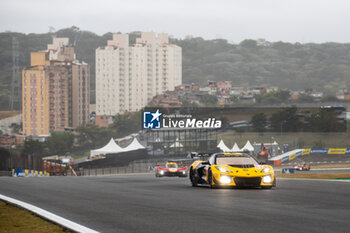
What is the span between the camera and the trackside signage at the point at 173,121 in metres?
91.1

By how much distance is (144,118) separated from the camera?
91.0m

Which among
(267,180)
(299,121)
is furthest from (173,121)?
(267,180)

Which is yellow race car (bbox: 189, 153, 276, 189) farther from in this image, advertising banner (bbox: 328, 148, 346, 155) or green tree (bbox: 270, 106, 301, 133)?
green tree (bbox: 270, 106, 301, 133)

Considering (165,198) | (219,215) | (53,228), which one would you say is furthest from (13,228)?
(165,198)

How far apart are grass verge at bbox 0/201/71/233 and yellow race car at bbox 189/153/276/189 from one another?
6967 millimetres

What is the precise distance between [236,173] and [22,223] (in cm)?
837

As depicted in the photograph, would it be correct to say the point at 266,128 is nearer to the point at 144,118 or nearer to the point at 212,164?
the point at 144,118

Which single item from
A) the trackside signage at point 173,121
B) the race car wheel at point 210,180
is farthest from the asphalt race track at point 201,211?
the trackside signage at point 173,121

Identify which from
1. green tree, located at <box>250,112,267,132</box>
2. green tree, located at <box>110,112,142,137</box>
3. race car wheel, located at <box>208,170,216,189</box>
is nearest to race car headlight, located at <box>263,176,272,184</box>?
race car wheel, located at <box>208,170,216,189</box>

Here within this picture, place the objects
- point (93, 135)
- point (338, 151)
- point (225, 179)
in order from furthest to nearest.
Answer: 1. point (93, 135)
2. point (338, 151)
3. point (225, 179)

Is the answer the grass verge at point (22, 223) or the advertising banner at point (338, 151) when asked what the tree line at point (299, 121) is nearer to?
the advertising banner at point (338, 151)

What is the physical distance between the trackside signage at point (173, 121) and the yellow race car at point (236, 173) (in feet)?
240

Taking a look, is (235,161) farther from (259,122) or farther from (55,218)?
(259,122)

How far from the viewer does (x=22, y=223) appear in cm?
898
